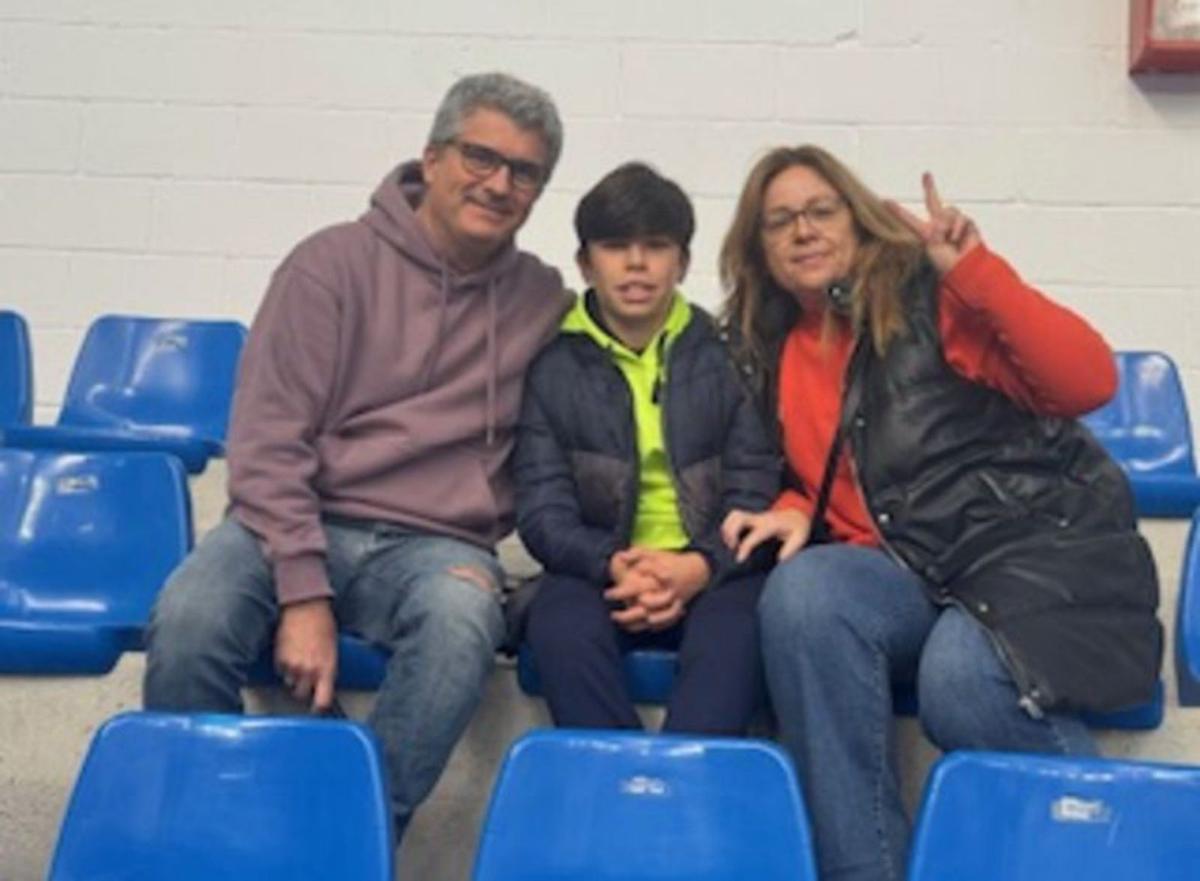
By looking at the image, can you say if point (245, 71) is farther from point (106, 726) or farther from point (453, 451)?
point (106, 726)

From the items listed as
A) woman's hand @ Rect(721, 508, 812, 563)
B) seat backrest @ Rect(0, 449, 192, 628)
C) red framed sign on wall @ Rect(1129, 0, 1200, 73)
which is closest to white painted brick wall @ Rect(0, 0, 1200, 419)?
red framed sign on wall @ Rect(1129, 0, 1200, 73)

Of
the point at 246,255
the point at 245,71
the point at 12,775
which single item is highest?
the point at 245,71

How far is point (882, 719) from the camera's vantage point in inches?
67.3

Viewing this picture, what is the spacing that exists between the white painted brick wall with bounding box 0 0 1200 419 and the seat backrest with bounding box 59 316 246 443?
0.38 metres

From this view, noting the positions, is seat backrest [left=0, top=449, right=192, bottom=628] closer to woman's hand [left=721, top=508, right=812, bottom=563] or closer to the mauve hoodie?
the mauve hoodie

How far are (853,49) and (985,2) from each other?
276mm

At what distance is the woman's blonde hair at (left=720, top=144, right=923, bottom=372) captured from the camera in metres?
1.95

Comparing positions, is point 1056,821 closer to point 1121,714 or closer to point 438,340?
point 1121,714

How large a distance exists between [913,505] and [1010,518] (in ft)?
0.36

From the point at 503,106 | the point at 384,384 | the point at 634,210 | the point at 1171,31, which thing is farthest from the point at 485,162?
the point at 1171,31

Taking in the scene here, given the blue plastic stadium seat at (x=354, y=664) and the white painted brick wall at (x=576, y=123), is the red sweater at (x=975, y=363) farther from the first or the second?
the white painted brick wall at (x=576, y=123)

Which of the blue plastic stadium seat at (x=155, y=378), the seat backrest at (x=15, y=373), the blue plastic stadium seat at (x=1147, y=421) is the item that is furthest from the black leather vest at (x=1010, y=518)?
the seat backrest at (x=15, y=373)

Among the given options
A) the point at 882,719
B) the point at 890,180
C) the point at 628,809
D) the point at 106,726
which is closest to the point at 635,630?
the point at 882,719

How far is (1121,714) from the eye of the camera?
1821mm
